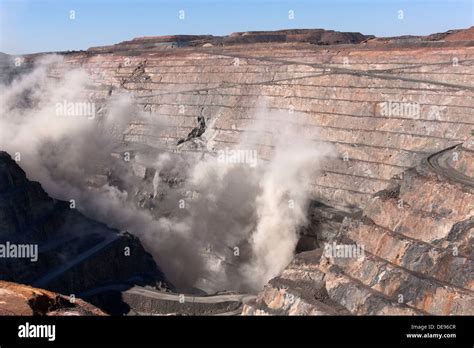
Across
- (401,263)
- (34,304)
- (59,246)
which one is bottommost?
(59,246)

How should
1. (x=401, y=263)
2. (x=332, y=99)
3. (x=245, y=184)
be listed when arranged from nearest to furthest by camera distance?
(x=401, y=263) → (x=245, y=184) → (x=332, y=99)

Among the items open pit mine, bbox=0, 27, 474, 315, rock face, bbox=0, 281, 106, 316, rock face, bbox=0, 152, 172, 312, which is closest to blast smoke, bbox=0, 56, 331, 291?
open pit mine, bbox=0, 27, 474, 315

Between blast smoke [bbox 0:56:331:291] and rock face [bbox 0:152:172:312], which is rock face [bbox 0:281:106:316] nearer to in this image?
rock face [bbox 0:152:172:312]

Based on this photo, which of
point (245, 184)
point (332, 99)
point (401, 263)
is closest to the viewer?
point (401, 263)

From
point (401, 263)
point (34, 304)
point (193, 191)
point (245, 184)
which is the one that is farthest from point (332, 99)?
point (34, 304)

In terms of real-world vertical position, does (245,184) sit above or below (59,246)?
above

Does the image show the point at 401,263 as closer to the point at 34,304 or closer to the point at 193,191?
the point at 34,304
